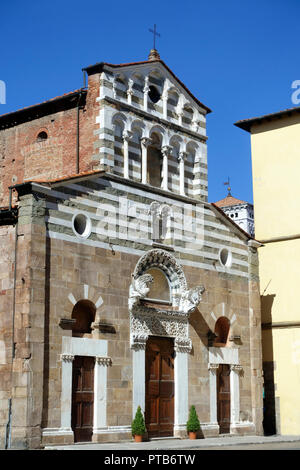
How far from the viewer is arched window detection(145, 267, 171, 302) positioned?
24922mm

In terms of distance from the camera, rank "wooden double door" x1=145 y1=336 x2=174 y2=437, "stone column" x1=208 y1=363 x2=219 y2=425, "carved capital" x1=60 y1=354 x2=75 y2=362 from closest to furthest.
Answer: "carved capital" x1=60 y1=354 x2=75 y2=362
"wooden double door" x1=145 y1=336 x2=174 y2=437
"stone column" x1=208 y1=363 x2=219 y2=425

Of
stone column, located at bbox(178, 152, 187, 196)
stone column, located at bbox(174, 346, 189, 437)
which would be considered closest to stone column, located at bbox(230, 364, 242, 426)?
stone column, located at bbox(174, 346, 189, 437)

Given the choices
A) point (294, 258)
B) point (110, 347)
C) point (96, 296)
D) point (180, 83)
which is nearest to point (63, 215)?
point (96, 296)

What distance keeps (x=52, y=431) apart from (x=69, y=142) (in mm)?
9583

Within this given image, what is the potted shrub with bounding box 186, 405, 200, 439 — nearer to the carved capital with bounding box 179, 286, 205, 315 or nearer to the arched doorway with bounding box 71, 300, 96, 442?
the carved capital with bounding box 179, 286, 205, 315

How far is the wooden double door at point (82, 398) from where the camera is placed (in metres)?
21.5

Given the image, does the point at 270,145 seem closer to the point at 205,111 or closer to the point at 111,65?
the point at 205,111

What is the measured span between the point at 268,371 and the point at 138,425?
28.8 ft

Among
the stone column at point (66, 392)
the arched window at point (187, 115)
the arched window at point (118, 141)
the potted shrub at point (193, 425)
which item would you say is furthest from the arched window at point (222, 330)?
the stone column at point (66, 392)

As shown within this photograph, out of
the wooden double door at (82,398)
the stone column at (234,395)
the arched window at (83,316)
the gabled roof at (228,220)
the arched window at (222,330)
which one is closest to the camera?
the wooden double door at (82,398)

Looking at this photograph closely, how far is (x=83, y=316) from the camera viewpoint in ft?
73.9

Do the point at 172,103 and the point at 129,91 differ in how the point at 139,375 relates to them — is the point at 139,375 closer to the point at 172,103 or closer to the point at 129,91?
the point at 129,91

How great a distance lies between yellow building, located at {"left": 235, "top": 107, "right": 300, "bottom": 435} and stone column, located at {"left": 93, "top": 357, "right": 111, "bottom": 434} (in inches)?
376

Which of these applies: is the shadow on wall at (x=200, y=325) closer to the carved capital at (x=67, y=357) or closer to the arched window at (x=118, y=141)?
the arched window at (x=118, y=141)
